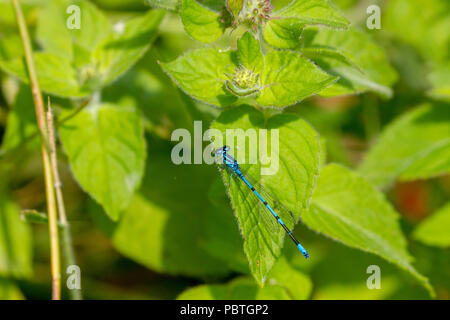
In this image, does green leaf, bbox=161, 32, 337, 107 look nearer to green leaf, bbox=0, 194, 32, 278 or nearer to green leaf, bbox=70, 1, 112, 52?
green leaf, bbox=70, 1, 112, 52

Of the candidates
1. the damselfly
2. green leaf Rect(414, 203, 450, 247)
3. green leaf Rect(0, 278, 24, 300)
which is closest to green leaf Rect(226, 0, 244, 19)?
the damselfly

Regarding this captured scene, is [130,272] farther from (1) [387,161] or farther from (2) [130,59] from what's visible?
(1) [387,161]

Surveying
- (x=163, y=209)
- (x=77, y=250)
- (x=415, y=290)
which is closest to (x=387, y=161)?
(x=415, y=290)

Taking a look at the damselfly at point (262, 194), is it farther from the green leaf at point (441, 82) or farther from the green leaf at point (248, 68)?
the green leaf at point (441, 82)

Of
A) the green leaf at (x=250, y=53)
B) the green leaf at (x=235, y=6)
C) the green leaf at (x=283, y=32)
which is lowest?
the green leaf at (x=250, y=53)

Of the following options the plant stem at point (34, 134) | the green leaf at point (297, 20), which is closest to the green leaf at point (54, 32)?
the plant stem at point (34, 134)

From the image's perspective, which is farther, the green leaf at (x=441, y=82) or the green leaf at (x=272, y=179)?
the green leaf at (x=441, y=82)

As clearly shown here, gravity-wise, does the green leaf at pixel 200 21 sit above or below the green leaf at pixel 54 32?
below
